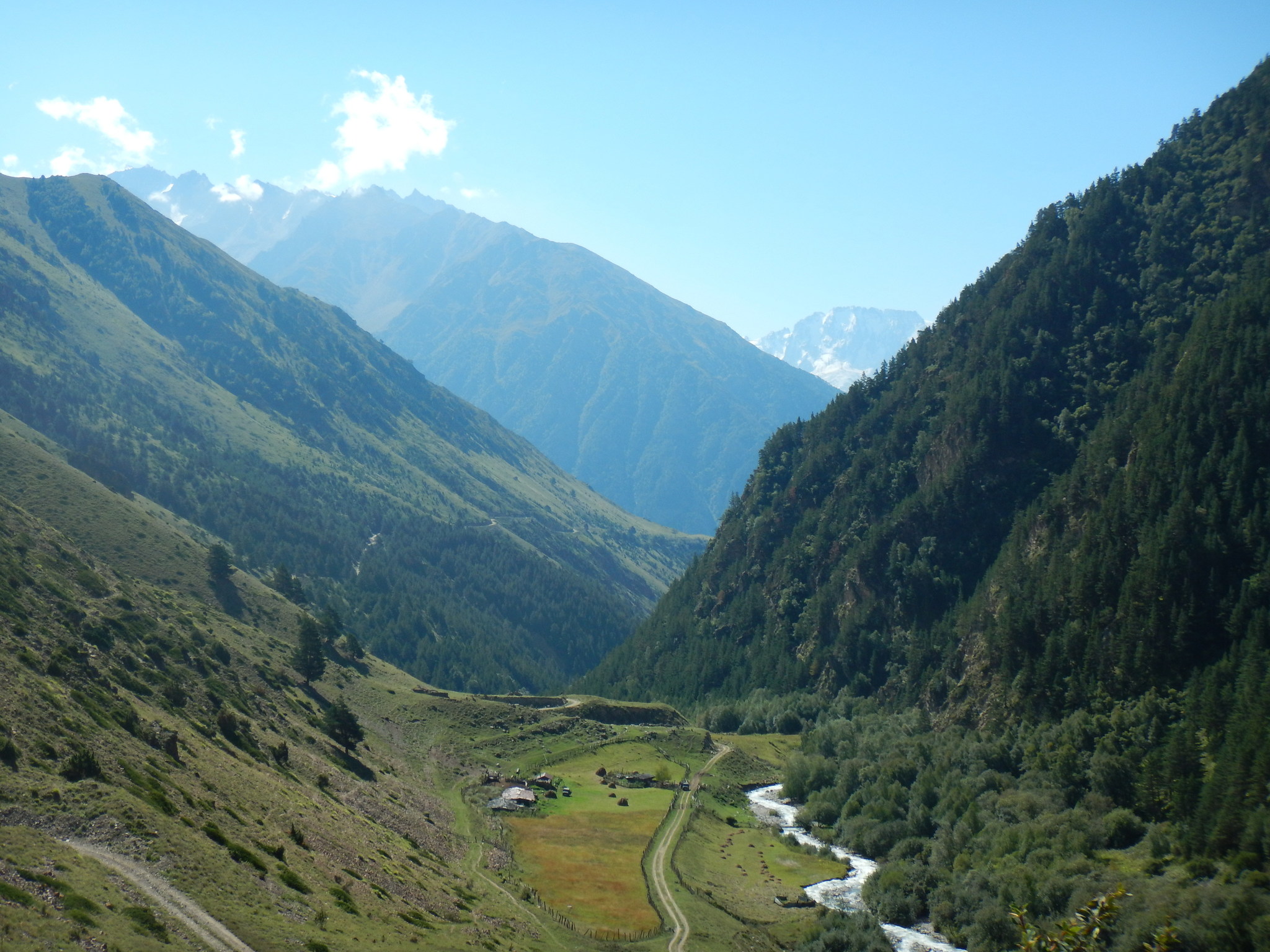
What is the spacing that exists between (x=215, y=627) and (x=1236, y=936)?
136087 millimetres

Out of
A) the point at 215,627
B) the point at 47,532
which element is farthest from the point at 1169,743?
the point at 47,532

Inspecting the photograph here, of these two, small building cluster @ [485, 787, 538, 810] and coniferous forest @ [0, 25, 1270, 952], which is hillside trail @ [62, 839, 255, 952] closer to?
coniferous forest @ [0, 25, 1270, 952]

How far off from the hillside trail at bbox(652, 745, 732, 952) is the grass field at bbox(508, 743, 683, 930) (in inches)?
59.0

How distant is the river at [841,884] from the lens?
8200 centimetres

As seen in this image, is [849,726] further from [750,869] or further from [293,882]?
[293,882]

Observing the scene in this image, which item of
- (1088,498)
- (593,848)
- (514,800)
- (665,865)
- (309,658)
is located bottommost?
(309,658)

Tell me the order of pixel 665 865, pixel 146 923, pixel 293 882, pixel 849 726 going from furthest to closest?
pixel 849 726
pixel 665 865
pixel 293 882
pixel 146 923

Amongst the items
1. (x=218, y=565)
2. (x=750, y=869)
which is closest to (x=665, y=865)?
(x=750, y=869)

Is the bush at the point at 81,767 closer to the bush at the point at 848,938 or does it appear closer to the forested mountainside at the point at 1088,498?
the bush at the point at 848,938

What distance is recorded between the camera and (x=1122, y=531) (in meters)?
127

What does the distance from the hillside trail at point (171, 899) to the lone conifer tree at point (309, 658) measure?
98908mm

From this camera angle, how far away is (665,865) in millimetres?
96250

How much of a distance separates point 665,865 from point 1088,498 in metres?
88.0

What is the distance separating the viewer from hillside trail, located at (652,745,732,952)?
78250 millimetres
